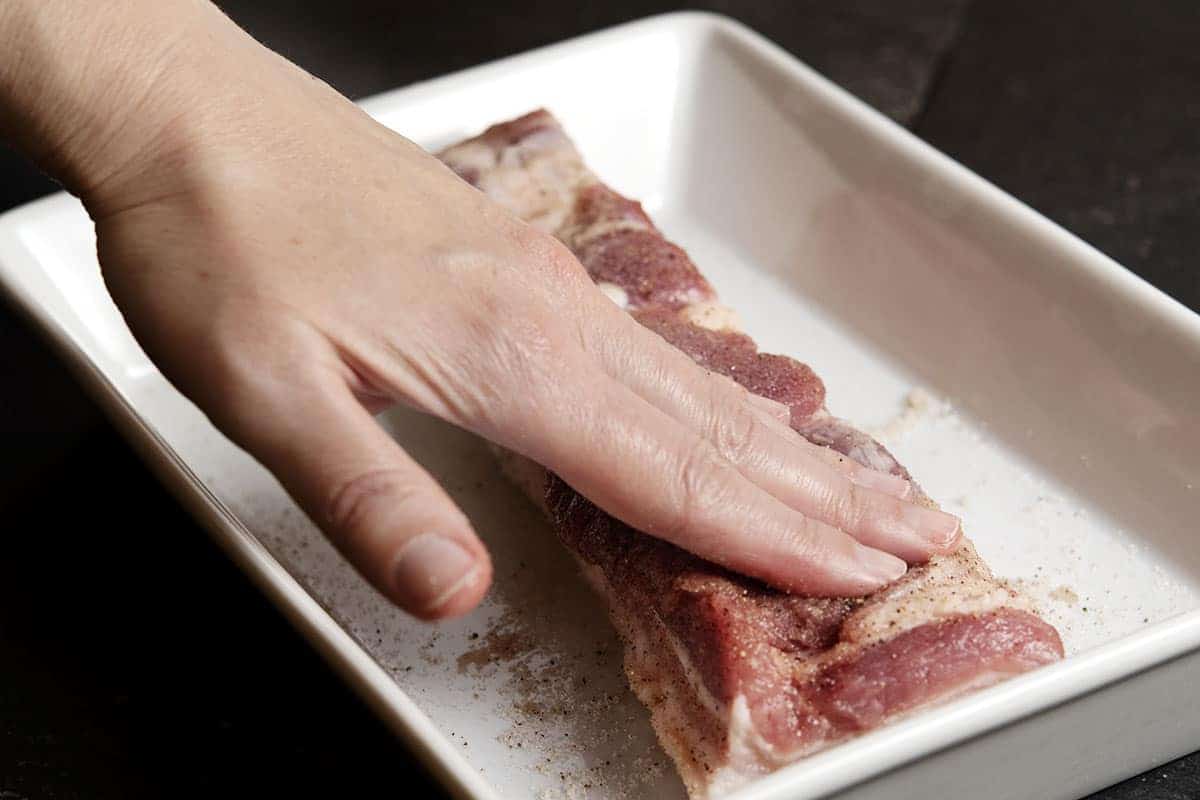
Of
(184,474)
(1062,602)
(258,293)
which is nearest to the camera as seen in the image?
(258,293)

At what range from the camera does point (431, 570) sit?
127 cm

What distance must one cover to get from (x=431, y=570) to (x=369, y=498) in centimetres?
9

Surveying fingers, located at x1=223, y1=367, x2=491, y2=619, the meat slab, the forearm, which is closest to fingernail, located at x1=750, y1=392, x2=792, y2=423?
the meat slab

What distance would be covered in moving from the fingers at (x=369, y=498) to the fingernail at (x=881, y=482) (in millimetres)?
588

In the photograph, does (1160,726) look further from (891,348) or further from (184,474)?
(184,474)

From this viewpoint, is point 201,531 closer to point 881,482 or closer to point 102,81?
point 102,81

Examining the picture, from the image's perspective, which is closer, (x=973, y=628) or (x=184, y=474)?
(x=973, y=628)

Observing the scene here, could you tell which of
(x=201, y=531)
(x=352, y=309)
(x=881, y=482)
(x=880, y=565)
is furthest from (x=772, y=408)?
(x=201, y=531)

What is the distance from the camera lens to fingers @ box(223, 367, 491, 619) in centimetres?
128

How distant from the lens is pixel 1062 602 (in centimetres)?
189

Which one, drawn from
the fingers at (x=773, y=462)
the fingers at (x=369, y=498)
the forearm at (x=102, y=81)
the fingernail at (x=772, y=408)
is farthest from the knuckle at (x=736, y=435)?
the forearm at (x=102, y=81)

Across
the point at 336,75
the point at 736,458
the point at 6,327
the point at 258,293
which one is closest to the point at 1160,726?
the point at 736,458

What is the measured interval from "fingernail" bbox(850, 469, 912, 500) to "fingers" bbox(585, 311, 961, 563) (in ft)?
0.18

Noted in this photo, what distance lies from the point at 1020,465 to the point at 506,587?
79 centimetres
